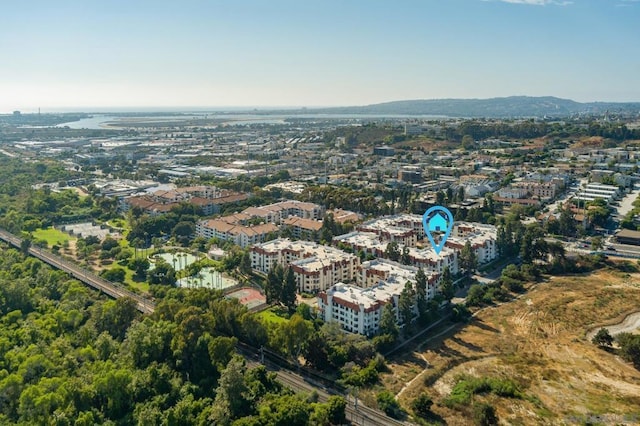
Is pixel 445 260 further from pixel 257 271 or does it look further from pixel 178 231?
pixel 178 231

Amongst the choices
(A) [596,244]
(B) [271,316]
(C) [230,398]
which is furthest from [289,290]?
(A) [596,244]

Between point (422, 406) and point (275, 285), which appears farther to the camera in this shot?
point (275, 285)

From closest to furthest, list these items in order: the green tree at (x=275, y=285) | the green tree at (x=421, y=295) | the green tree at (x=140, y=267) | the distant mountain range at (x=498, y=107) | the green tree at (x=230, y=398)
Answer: the green tree at (x=230, y=398) < the green tree at (x=421, y=295) < the green tree at (x=275, y=285) < the green tree at (x=140, y=267) < the distant mountain range at (x=498, y=107)

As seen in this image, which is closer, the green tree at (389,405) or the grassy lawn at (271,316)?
the green tree at (389,405)

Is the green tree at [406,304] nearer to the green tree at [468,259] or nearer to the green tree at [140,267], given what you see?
the green tree at [468,259]

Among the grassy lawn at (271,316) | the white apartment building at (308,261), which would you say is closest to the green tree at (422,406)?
the grassy lawn at (271,316)

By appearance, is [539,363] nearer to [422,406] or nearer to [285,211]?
[422,406]

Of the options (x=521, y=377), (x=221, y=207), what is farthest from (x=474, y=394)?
(x=221, y=207)
